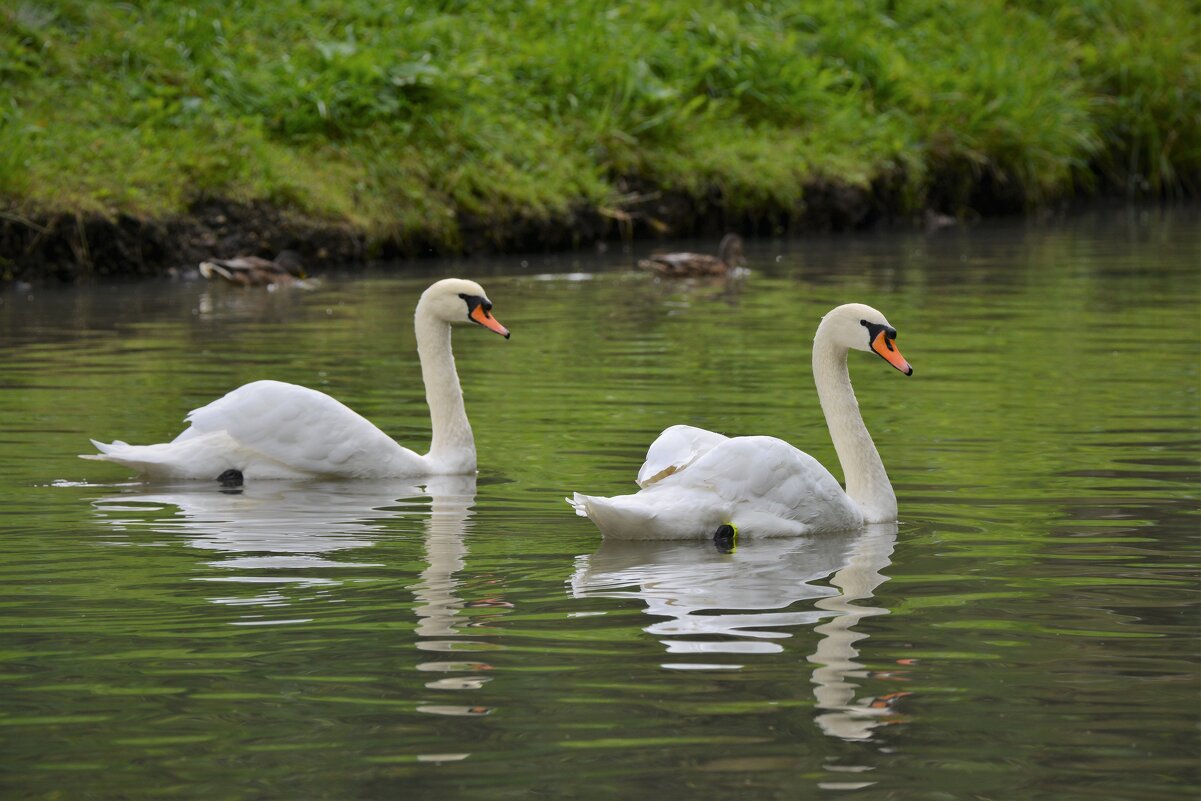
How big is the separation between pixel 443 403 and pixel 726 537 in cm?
252

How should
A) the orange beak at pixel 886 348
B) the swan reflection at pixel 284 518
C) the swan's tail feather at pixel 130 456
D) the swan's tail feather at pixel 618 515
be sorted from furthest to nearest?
1. the swan's tail feather at pixel 130 456
2. the orange beak at pixel 886 348
3. the swan's tail feather at pixel 618 515
4. the swan reflection at pixel 284 518

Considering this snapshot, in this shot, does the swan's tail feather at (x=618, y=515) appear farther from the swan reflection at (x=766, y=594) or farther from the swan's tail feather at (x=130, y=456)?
the swan's tail feather at (x=130, y=456)

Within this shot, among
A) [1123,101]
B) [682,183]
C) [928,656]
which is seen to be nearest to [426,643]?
[928,656]

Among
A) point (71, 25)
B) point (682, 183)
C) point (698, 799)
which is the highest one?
point (71, 25)

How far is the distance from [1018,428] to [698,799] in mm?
6231

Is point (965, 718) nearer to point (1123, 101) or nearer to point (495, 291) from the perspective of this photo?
point (495, 291)

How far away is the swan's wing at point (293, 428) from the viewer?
9.12 m

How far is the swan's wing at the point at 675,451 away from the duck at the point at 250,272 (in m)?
11.3

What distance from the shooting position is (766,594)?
Result: 6598 millimetres

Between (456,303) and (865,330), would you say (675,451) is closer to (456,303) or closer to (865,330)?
(865,330)

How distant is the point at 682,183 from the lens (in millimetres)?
25000

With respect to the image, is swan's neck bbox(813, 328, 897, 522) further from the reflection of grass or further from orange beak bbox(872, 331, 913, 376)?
the reflection of grass

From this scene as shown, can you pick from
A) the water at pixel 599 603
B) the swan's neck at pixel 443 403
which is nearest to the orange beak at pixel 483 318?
the swan's neck at pixel 443 403

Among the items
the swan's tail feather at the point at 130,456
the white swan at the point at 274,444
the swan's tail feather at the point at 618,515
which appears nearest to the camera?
the swan's tail feather at the point at 618,515
